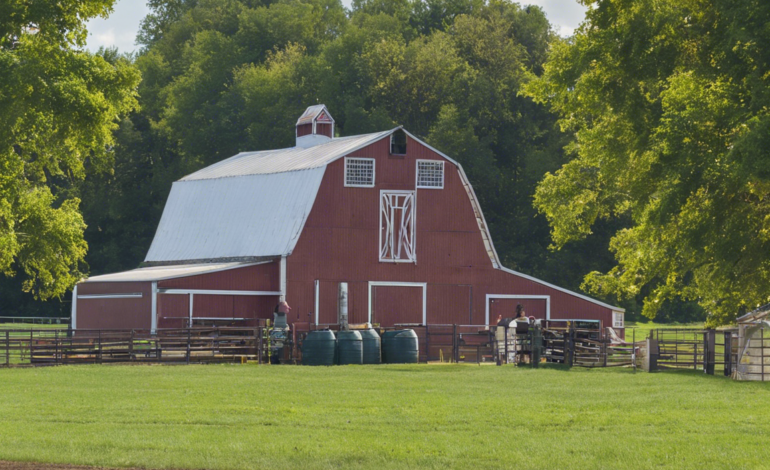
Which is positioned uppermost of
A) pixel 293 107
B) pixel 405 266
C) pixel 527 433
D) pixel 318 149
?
pixel 293 107

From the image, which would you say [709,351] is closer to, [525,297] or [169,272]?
[525,297]

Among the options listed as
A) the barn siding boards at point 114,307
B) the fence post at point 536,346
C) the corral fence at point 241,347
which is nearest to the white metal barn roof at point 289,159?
the barn siding boards at point 114,307

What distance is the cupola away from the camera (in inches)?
2088

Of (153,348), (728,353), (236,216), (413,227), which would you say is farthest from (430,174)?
(728,353)

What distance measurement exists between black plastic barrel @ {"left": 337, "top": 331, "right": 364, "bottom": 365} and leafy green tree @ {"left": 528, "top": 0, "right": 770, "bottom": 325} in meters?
8.17

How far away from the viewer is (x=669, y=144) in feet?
91.3

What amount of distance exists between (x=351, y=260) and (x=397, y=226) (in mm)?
2109

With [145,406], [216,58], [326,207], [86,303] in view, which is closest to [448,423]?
[145,406]

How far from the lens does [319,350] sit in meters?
34.8

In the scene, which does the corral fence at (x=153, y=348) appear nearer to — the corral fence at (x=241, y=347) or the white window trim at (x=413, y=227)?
the corral fence at (x=241, y=347)

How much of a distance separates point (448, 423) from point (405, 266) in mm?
24059

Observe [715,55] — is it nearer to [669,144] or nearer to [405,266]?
[669,144]

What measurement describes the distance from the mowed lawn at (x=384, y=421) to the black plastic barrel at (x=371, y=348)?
6.92m

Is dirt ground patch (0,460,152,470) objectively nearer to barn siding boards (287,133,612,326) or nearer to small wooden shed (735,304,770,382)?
small wooden shed (735,304,770,382)
